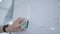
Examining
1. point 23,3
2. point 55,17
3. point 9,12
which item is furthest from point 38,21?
point 9,12

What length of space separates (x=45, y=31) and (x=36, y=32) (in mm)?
107

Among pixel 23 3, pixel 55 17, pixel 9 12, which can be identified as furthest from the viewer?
pixel 9 12

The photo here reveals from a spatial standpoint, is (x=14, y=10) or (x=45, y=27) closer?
(x=45, y=27)

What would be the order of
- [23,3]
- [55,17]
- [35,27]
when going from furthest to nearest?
[23,3] → [35,27] → [55,17]

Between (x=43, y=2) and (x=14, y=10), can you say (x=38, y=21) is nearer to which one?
(x=43, y=2)

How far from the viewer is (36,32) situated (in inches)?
42.2

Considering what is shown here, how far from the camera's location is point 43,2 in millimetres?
1051

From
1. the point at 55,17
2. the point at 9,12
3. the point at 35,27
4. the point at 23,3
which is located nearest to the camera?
the point at 55,17

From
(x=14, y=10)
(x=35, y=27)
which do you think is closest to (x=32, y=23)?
(x=35, y=27)

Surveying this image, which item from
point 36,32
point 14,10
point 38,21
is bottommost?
point 36,32

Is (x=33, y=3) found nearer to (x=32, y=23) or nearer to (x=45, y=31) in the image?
(x=32, y=23)

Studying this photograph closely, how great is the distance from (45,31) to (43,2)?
310 mm

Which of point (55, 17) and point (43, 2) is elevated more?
point (43, 2)

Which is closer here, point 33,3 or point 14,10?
point 33,3
